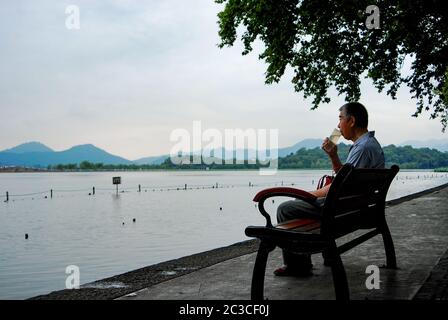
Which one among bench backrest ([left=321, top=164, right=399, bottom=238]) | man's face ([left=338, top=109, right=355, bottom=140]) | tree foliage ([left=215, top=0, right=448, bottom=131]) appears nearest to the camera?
bench backrest ([left=321, top=164, right=399, bottom=238])

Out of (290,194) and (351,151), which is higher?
(351,151)

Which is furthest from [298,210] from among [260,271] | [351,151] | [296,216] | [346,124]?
[346,124]

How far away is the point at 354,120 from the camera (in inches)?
202

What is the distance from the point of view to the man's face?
511 cm

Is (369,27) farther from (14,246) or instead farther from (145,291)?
(14,246)

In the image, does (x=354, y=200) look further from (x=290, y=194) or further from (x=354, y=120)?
(x=354, y=120)

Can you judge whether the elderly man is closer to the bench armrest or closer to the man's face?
the man's face

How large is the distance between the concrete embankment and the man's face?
1.58m

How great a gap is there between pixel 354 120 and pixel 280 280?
192 centimetres

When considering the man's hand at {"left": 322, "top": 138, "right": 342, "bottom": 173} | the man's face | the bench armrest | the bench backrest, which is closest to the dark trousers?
the bench armrest

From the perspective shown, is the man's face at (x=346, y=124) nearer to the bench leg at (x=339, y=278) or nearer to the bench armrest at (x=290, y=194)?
the bench armrest at (x=290, y=194)
